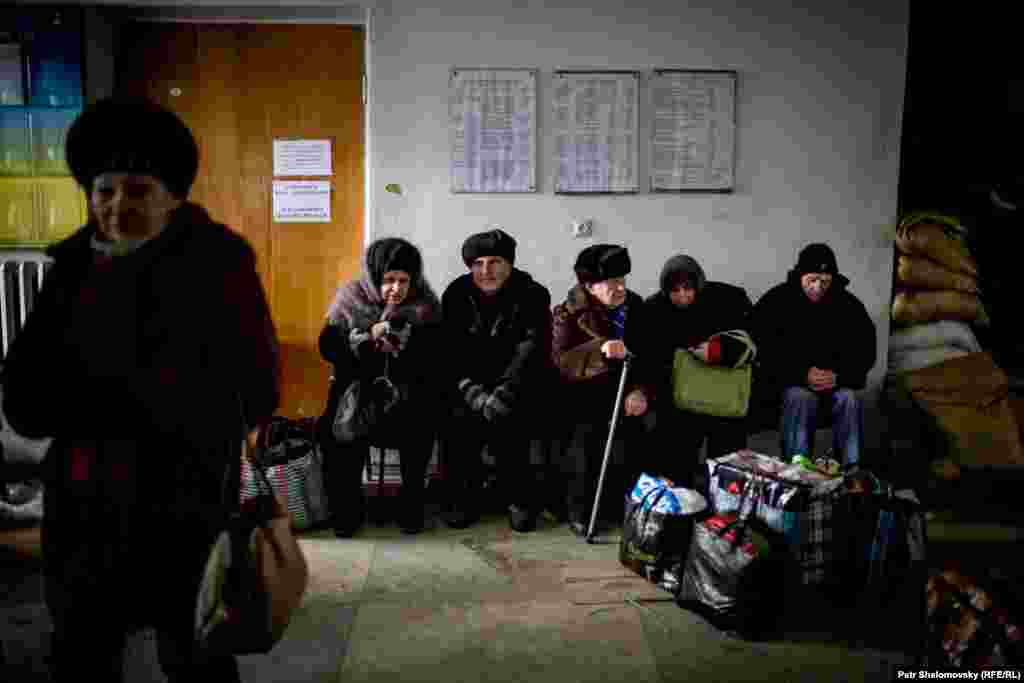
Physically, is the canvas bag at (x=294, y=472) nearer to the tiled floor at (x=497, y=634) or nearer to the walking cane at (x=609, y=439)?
the tiled floor at (x=497, y=634)

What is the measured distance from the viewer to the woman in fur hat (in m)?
1.44

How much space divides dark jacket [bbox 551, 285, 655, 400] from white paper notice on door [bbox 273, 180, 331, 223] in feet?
5.10

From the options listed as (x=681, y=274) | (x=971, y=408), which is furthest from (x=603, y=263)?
(x=971, y=408)

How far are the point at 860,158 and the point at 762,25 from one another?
2.99ft

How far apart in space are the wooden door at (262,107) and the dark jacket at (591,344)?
1427mm

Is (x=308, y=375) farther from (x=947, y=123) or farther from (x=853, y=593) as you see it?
(x=947, y=123)

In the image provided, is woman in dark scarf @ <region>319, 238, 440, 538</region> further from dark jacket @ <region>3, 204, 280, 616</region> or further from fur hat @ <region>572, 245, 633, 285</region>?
dark jacket @ <region>3, 204, 280, 616</region>

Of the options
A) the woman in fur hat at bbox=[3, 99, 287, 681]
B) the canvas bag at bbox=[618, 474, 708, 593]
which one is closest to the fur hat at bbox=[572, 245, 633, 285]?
the canvas bag at bbox=[618, 474, 708, 593]

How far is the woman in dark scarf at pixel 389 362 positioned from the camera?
353 centimetres

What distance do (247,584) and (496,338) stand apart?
236 cm

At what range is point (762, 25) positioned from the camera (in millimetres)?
4207

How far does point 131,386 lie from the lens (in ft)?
4.69

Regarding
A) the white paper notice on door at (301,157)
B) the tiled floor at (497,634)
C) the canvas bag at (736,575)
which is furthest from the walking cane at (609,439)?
the white paper notice on door at (301,157)

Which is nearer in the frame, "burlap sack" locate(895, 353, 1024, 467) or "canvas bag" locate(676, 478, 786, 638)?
"canvas bag" locate(676, 478, 786, 638)
